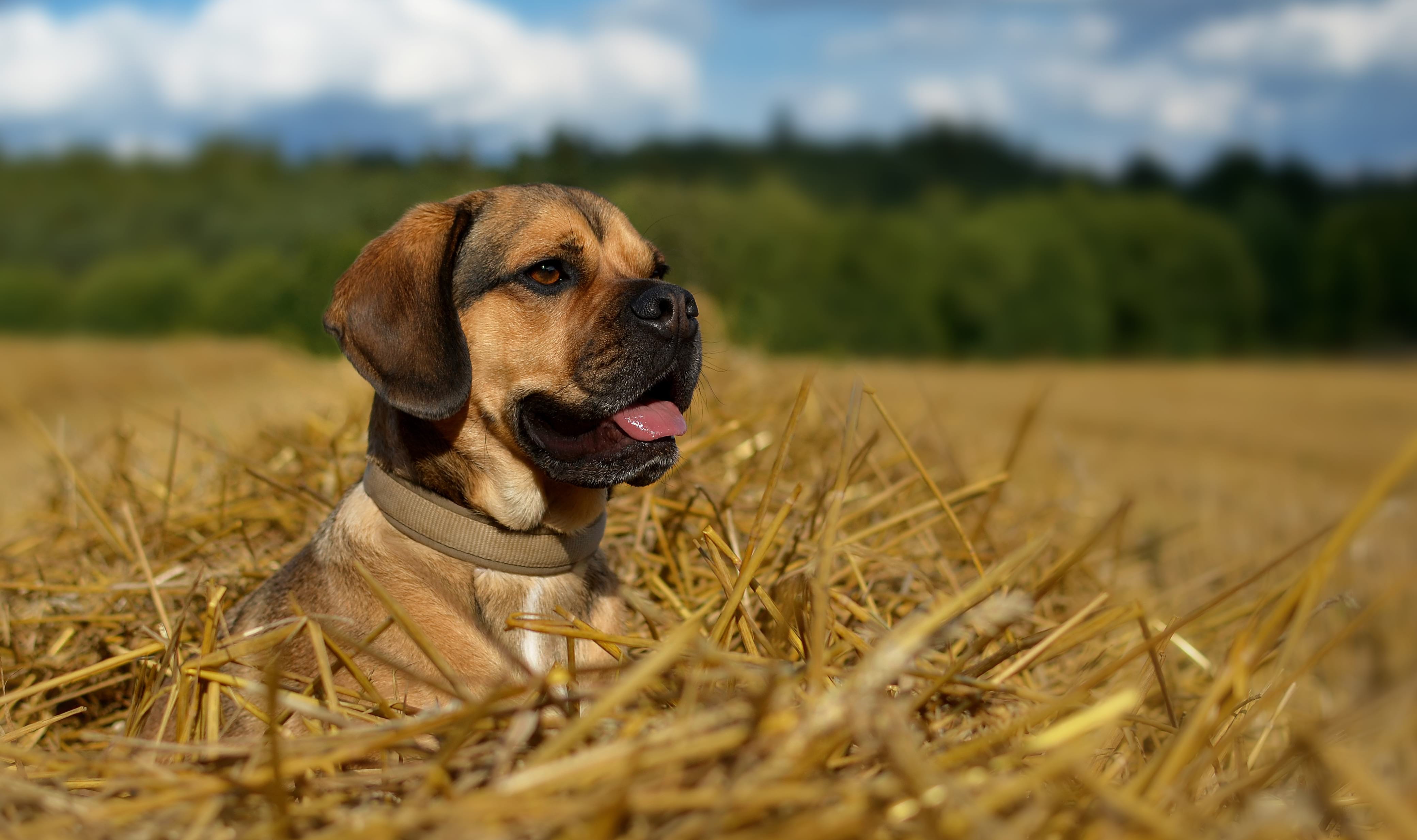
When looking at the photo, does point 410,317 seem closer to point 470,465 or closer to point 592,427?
point 470,465

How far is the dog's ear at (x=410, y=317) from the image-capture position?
10.9 feet

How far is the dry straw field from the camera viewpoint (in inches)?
72.7

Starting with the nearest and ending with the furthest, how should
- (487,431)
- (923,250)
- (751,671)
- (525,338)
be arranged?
(751,671) → (487,431) → (525,338) → (923,250)

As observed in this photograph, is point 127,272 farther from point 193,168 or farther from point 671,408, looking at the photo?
point 671,408

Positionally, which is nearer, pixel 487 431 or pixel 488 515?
Result: pixel 488 515

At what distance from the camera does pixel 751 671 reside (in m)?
2.23

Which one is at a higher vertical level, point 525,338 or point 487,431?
point 525,338

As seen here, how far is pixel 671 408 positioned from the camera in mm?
3781

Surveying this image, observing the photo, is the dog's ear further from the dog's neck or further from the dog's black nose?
the dog's black nose

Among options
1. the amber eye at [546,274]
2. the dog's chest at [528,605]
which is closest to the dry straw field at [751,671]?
the dog's chest at [528,605]

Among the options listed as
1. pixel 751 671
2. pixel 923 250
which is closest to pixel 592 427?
pixel 751 671

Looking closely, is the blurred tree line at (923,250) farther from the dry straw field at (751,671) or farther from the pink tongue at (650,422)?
the pink tongue at (650,422)

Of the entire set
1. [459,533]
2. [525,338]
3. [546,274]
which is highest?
[546,274]

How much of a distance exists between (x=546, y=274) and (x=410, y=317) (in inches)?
22.5
